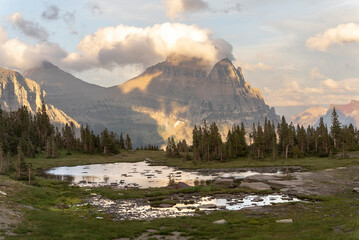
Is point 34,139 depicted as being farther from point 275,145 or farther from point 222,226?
point 222,226

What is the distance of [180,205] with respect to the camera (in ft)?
151

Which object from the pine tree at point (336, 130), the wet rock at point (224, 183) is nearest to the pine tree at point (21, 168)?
the wet rock at point (224, 183)

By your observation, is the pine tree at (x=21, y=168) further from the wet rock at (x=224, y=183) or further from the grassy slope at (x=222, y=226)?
the wet rock at (x=224, y=183)

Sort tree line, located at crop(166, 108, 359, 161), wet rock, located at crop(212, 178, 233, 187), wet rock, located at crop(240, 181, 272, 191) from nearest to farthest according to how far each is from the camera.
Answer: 1. wet rock, located at crop(240, 181, 272, 191)
2. wet rock, located at crop(212, 178, 233, 187)
3. tree line, located at crop(166, 108, 359, 161)

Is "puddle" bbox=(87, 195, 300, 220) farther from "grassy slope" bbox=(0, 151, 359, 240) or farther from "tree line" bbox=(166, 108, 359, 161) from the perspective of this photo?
"tree line" bbox=(166, 108, 359, 161)

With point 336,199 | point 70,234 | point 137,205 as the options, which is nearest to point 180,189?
point 137,205

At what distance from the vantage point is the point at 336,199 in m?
44.8

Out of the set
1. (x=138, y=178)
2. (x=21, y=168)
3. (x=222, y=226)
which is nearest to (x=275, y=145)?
(x=138, y=178)

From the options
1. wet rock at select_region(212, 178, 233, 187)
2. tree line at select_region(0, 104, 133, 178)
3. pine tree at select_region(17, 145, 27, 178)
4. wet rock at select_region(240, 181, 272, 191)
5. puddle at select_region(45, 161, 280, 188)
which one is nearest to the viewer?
wet rock at select_region(240, 181, 272, 191)

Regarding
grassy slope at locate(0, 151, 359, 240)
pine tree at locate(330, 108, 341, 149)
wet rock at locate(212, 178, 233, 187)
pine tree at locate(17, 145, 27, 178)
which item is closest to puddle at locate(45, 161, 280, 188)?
wet rock at locate(212, 178, 233, 187)

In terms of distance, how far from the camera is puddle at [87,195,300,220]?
130 feet

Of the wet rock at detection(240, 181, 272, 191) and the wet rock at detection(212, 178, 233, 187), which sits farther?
the wet rock at detection(212, 178, 233, 187)

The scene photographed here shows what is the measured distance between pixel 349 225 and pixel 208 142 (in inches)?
4827

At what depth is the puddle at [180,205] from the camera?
39.6 meters
